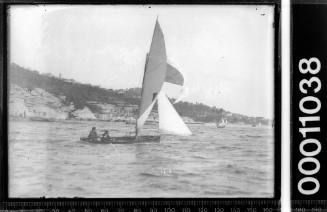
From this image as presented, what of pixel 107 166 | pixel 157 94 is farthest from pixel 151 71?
pixel 107 166

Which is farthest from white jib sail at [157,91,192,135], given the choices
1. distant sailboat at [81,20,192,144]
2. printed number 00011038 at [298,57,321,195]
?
printed number 00011038 at [298,57,321,195]

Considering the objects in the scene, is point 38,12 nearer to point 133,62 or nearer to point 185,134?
point 133,62

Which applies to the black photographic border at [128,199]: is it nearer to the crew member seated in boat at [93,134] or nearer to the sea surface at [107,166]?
the sea surface at [107,166]

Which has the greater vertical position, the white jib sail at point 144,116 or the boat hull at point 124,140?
the white jib sail at point 144,116

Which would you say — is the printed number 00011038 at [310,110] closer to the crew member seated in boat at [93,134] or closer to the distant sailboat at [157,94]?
the distant sailboat at [157,94]

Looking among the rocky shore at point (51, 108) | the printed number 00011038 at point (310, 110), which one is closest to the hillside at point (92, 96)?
the rocky shore at point (51, 108)

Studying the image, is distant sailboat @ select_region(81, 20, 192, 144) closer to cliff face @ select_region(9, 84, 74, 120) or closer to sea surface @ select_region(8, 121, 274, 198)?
sea surface @ select_region(8, 121, 274, 198)
